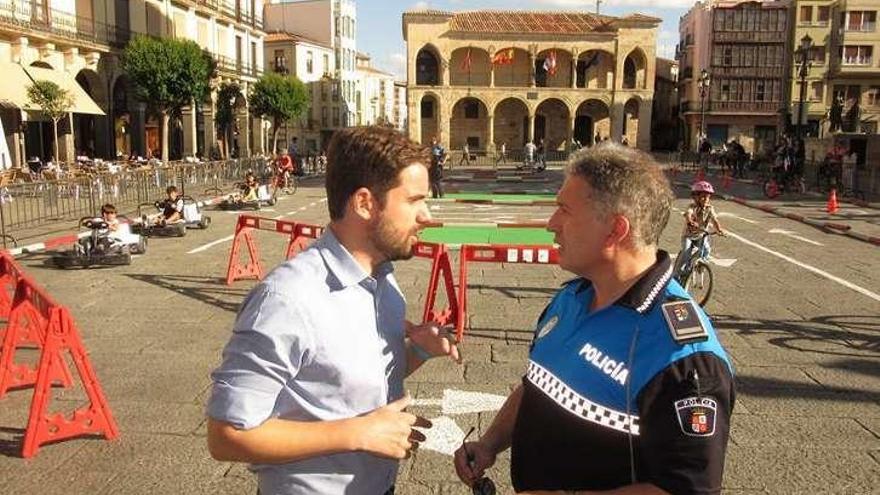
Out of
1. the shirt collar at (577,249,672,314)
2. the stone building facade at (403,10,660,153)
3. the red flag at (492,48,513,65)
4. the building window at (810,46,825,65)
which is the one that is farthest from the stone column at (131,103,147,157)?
the building window at (810,46,825,65)

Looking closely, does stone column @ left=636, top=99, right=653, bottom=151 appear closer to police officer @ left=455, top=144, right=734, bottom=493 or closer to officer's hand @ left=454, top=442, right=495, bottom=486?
officer's hand @ left=454, top=442, right=495, bottom=486

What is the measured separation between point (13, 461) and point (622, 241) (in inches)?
166

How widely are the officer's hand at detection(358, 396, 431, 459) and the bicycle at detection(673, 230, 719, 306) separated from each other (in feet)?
24.7

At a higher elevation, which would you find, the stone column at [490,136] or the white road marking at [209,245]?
the stone column at [490,136]

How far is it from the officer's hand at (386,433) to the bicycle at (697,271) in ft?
24.7

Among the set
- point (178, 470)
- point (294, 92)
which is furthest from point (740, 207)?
point (294, 92)

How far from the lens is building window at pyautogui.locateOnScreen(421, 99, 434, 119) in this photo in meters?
60.2

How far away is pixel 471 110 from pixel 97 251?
51.2 meters

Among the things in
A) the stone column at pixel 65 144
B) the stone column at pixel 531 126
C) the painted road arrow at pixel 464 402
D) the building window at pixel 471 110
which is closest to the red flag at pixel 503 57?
the building window at pixel 471 110

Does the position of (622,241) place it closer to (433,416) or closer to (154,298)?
(433,416)

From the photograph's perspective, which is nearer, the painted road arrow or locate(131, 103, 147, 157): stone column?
the painted road arrow

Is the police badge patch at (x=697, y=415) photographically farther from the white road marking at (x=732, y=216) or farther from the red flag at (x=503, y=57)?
the red flag at (x=503, y=57)

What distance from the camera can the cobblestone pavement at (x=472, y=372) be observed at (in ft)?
14.2

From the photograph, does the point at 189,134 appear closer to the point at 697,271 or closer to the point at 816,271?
the point at 816,271
